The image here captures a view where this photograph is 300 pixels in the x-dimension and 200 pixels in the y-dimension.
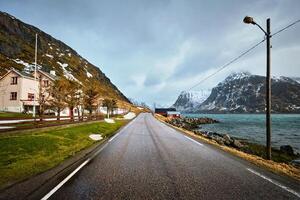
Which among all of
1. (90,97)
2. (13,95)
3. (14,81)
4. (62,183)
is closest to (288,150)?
(62,183)

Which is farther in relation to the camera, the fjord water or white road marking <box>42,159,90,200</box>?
the fjord water

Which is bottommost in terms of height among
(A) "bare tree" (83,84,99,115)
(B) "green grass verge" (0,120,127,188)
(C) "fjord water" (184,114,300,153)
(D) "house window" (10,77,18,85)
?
(C) "fjord water" (184,114,300,153)

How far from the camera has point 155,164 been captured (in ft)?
30.1

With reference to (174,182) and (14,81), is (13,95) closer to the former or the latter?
(14,81)

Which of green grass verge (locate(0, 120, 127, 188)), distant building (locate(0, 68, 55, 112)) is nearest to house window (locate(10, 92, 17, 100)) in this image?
distant building (locate(0, 68, 55, 112))

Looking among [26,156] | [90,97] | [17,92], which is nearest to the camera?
[26,156]

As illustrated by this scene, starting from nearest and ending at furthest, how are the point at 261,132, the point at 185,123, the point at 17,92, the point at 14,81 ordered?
the point at 17,92 → the point at 14,81 → the point at 261,132 → the point at 185,123

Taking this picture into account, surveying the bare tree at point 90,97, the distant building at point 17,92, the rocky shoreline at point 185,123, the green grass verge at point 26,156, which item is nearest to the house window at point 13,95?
the distant building at point 17,92

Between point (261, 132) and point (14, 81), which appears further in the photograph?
point (261, 132)

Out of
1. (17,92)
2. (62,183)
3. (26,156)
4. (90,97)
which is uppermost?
(17,92)

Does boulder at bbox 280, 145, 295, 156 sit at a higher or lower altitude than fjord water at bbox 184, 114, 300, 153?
higher

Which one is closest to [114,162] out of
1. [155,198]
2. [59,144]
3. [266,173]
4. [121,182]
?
[121,182]

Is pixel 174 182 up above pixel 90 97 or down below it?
below

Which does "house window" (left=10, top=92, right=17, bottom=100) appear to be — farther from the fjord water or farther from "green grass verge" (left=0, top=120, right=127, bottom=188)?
the fjord water
